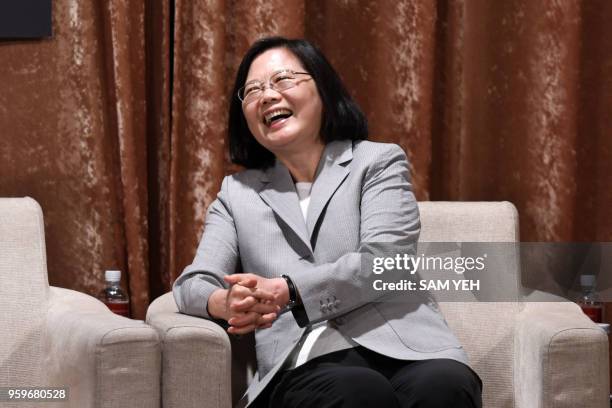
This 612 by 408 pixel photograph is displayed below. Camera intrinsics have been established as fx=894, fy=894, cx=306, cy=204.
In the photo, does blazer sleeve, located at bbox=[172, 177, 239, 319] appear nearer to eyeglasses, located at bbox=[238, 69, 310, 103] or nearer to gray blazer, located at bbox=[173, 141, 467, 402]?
gray blazer, located at bbox=[173, 141, 467, 402]

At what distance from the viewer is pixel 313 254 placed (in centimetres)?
202

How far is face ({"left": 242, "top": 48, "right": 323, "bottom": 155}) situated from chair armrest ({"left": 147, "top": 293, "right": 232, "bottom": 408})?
52cm

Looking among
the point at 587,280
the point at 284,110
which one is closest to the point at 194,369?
the point at 284,110

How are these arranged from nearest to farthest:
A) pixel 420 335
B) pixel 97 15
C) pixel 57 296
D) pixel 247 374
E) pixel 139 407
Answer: pixel 139 407
pixel 420 335
pixel 247 374
pixel 57 296
pixel 97 15

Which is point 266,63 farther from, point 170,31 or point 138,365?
point 138,365

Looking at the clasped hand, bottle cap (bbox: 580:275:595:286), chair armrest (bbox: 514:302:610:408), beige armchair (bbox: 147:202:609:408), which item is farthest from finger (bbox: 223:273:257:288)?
bottle cap (bbox: 580:275:595:286)

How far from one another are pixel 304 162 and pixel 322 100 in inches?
6.1

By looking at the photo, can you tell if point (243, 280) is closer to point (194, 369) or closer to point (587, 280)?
point (194, 369)

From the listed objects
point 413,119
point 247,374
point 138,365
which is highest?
point 413,119

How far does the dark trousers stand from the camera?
1718 mm

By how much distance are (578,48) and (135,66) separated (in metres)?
1.28

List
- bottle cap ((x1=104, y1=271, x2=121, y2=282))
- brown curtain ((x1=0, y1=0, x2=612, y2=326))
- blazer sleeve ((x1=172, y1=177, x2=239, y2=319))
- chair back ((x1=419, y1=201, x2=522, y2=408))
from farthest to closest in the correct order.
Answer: brown curtain ((x1=0, y1=0, x2=612, y2=326)), bottle cap ((x1=104, y1=271, x2=121, y2=282)), chair back ((x1=419, y1=201, x2=522, y2=408)), blazer sleeve ((x1=172, y1=177, x2=239, y2=319))

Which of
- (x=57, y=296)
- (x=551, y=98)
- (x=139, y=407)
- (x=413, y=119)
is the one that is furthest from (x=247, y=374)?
(x=551, y=98)

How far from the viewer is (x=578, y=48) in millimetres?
2590
